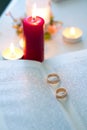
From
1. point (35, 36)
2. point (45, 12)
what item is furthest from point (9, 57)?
point (45, 12)

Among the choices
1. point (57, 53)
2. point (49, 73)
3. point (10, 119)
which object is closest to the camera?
point (10, 119)

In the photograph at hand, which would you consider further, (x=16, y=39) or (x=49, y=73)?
(x=16, y=39)

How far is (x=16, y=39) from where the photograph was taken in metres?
0.84

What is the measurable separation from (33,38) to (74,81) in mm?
153

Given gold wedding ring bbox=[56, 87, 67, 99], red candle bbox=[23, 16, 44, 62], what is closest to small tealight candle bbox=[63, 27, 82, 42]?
red candle bbox=[23, 16, 44, 62]

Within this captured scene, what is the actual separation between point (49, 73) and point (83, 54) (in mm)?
121

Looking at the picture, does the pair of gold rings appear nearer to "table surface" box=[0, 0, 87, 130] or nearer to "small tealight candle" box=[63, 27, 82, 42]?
"table surface" box=[0, 0, 87, 130]

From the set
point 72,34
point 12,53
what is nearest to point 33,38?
point 12,53

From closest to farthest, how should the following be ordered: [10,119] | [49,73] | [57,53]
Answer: [10,119] < [49,73] < [57,53]

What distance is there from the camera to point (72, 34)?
2.72ft

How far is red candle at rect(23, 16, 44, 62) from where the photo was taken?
0.67 metres

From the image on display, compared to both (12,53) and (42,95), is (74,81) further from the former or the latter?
(12,53)

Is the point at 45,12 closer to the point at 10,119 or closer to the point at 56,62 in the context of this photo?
the point at 56,62

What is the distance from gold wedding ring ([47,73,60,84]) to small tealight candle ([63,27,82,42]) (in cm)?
20
